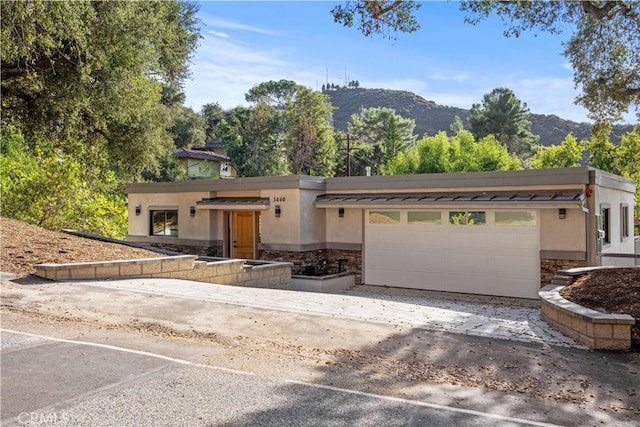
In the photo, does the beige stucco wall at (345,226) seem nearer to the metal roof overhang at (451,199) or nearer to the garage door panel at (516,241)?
the metal roof overhang at (451,199)

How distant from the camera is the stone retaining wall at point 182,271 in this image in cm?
955

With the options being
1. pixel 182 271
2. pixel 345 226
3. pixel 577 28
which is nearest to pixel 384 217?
pixel 345 226

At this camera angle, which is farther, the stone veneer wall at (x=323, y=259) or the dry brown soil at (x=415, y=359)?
the stone veneer wall at (x=323, y=259)

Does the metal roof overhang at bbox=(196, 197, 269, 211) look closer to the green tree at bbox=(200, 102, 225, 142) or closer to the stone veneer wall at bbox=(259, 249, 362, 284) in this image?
the stone veneer wall at bbox=(259, 249, 362, 284)

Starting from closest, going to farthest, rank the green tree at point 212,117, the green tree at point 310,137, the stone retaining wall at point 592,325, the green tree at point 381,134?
1. the stone retaining wall at point 592,325
2. the green tree at point 310,137
3. the green tree at point 381,134
4. the green tree at point 212,117

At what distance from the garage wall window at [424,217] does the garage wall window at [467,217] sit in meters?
0.38

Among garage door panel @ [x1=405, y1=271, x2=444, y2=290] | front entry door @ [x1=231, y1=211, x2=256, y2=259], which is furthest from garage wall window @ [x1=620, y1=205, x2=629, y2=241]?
front entry door @ [x1=231, y1=211, x2=256, y2=259]

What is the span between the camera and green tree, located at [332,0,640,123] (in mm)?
10508

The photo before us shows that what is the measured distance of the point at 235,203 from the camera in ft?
55.5

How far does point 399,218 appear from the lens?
50.0 feet

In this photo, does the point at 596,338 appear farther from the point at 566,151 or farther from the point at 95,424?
the point at 566,151

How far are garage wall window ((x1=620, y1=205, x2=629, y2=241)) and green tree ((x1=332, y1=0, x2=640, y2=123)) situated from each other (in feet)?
16.6

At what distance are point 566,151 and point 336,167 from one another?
2330cm

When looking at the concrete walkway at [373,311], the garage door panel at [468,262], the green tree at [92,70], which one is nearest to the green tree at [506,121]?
the garage door panel at [468,262]
